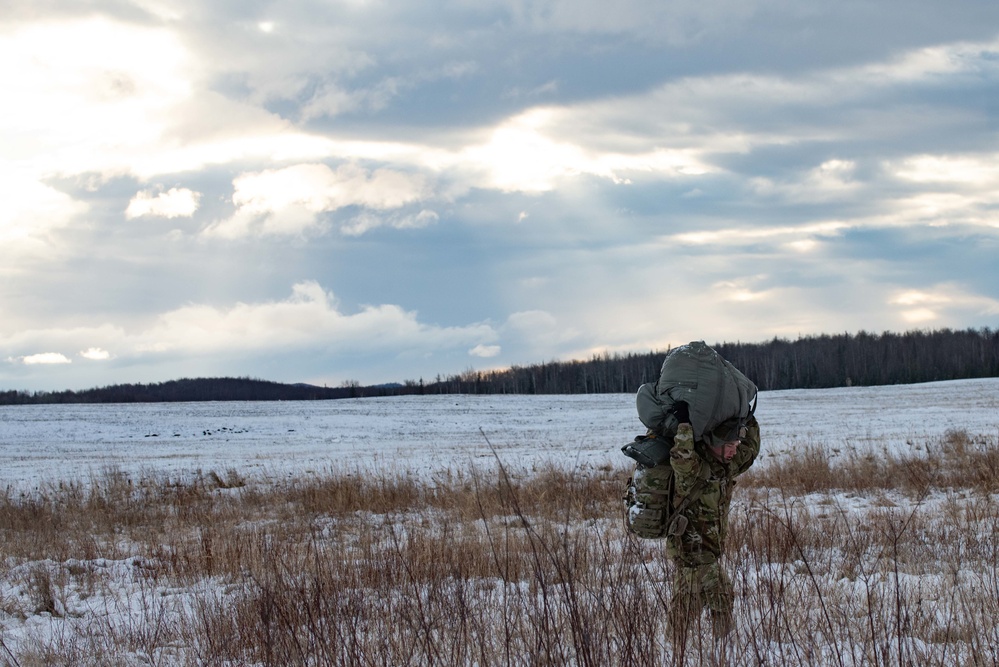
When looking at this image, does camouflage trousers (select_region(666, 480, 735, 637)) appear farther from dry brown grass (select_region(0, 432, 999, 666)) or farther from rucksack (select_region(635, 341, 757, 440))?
rucksack (select_region(635, 341, 757, 440))

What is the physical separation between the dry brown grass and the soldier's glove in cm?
70

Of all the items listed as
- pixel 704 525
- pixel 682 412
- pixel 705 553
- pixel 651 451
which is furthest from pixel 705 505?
pixel 682 412

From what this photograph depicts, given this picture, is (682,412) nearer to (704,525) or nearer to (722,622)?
(704,525)

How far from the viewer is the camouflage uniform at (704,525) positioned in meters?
4.20

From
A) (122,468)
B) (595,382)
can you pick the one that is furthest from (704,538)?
(595,382)

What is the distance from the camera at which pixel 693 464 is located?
414 centimetres

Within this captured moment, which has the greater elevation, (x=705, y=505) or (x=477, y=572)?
(x=705, y=505)

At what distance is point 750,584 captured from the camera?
5.47 meters

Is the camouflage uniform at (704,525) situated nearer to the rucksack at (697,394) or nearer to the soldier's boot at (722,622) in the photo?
the soldier's boot at (722,622)

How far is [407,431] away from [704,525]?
95.8 feet

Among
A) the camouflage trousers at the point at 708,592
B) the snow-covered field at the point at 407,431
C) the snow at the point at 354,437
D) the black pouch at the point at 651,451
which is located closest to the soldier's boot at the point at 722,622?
the camouflage trousers at the point at 708,592

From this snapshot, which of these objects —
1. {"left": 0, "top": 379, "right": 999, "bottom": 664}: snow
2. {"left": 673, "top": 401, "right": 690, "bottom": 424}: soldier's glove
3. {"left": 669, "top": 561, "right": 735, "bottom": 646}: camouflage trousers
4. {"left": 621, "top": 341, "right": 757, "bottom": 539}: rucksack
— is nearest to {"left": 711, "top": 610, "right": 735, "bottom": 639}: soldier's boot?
{"left": 669, "top": 561, "right": 735, "bottom": 646}: camouflage trousers

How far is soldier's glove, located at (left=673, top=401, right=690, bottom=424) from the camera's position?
4223mm

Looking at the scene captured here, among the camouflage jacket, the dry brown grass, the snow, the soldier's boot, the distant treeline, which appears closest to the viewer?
the dry brown grass
